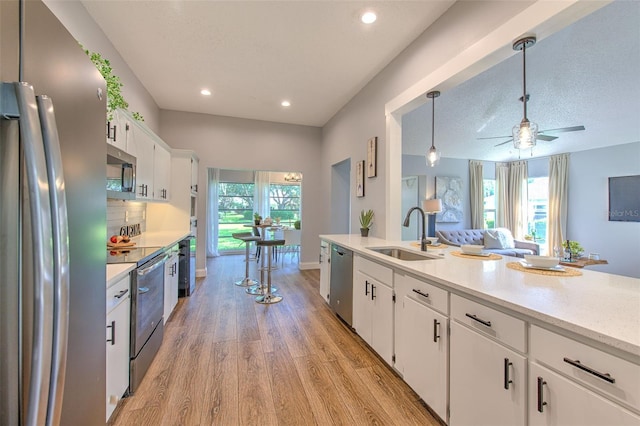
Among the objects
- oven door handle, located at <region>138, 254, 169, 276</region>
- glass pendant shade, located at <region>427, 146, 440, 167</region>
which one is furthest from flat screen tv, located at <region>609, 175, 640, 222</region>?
oven door handle, located at <region>138, 254, 169, 276</region>

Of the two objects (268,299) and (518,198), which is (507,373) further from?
(518,198)

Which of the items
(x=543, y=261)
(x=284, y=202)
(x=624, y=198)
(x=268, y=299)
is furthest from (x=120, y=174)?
(x=624, y=198)

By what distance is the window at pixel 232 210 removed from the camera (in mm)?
8047

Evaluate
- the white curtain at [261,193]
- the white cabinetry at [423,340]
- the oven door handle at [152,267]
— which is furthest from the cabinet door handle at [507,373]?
the white curtain at [261,193]

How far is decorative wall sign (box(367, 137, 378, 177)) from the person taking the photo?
353 centimetres

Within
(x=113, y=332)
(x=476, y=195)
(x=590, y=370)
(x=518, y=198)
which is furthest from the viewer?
Answer: (x=518, y=198)

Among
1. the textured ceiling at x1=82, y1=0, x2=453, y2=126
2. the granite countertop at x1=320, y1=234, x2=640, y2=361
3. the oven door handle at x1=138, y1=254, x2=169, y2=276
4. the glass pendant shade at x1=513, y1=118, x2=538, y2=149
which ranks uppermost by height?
the textured ceiling at x1=82, y1=0, x2=453, y2=126

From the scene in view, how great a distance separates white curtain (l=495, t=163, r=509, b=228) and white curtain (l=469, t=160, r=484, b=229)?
748mm

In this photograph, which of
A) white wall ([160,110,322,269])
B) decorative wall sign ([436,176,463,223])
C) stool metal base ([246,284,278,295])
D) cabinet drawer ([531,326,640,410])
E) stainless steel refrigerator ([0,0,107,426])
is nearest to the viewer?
stainless steel refrigerator ([0,0,107,426])

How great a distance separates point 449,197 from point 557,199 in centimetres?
242

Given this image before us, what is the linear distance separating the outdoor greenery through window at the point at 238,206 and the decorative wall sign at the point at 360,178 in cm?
432

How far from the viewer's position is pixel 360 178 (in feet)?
13.0

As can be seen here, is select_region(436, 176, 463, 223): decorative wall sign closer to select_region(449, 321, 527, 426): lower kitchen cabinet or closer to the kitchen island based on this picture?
the kitchen island

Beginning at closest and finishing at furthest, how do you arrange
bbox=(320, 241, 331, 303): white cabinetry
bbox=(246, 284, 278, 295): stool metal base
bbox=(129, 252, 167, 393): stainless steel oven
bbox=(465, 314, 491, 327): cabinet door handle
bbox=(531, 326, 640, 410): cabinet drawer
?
bbox=(531, 326, 640, 410): cabinet drawer → bbox=(465, 314, 491, 327): cabinet door handle → bbox=(129, 252, 167, 393): stainless steel oven → bbox=(320, 241, 331, 303): white cabinetry → bbox=(246, 284, 278, 295): stool metal base
